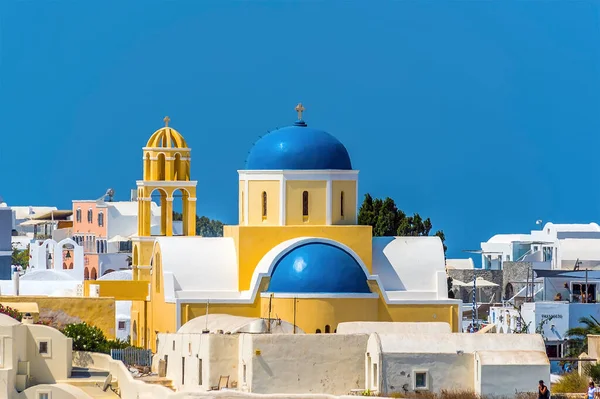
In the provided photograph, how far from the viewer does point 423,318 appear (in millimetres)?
53188

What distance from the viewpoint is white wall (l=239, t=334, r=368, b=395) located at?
4438 centimetres

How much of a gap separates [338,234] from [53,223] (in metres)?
71.8

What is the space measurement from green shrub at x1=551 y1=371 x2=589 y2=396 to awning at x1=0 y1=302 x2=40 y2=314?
16.3 meters

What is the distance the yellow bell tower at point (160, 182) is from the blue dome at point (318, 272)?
422 inches

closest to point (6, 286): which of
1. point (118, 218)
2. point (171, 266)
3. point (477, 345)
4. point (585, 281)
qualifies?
point (171, 266)

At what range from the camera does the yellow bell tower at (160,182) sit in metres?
62.4

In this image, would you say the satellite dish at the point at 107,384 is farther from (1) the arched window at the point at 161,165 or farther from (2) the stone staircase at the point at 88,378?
(1) the arched window at the point at 161,165

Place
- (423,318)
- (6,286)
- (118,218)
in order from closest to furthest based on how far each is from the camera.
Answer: (423,318) < (6,286) < (118,218)

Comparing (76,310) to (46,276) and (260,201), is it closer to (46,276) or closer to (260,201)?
(260,201)

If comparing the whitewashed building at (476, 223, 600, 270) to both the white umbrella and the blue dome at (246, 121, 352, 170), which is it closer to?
the white umbrella

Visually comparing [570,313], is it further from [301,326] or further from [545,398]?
[545,398]

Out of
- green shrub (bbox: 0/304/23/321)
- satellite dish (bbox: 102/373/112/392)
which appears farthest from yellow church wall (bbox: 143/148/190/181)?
satellite dish (bbox: 102/373/112/392)

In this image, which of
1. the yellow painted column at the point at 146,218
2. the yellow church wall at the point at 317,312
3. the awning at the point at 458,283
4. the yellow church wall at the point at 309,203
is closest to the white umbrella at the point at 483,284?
the awning at the point at 458,283

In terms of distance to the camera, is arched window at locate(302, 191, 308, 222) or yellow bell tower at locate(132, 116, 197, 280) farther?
yellow bell tower at locate(132, 116, 197, 280)
